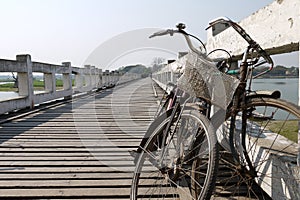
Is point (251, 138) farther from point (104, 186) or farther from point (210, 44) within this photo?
point (210, 44)

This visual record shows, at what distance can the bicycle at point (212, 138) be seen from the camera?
4.31 ft

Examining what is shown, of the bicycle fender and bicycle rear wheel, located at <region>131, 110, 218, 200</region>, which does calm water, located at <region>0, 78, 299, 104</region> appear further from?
bicycle rear wheel, located at <region>131, 110, 218, 200</region>

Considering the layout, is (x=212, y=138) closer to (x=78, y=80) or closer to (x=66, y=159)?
(x=66, y=159)

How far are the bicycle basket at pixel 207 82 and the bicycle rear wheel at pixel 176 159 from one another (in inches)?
4.8

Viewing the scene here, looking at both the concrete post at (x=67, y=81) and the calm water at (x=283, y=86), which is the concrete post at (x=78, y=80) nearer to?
the concrete post at (x=67, y=81)

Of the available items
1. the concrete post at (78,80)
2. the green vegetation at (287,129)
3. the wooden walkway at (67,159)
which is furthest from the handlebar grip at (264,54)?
the concrete post at (78,80)

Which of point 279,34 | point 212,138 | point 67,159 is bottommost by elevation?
point 67,159

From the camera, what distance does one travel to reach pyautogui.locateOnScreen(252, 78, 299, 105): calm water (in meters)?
1.57

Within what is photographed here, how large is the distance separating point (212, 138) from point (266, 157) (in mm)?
478

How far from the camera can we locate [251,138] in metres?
1.82

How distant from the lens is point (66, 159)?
8.16 feet

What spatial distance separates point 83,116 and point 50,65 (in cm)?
246

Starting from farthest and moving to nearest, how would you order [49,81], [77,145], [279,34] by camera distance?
[49,81] < [77,145] < [279,34]

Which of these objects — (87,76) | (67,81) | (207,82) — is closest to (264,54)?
(207,82)
